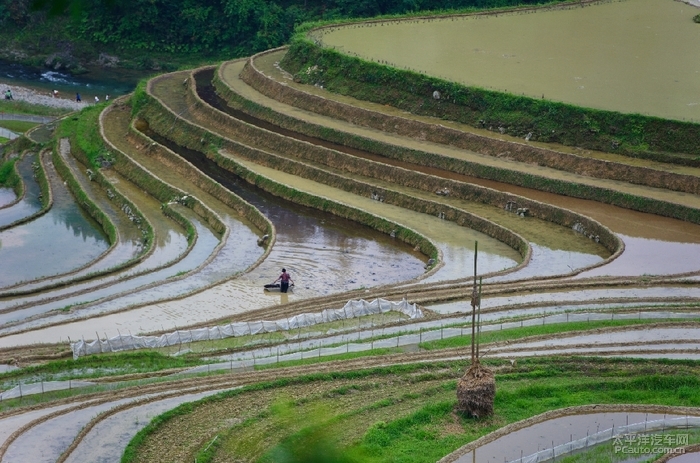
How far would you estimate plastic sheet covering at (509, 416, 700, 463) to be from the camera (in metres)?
19.5

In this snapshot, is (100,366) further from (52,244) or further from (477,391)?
(52,244)

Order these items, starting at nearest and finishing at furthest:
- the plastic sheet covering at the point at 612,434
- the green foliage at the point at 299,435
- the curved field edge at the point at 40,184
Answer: the green foliage at the point at 299,435, the plastic sheet covering at the point at 612,434, the curved field edge at the point at 40,184

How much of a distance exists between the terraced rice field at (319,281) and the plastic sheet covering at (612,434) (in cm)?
41

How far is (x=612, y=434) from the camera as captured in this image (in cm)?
2038

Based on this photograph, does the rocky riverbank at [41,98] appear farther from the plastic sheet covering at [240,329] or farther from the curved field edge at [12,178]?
the plastic sheet covering at [240,329]

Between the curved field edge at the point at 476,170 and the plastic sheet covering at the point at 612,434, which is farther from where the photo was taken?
the curved field edge at the point at 476,170

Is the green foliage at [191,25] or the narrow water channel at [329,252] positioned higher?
the green foliage at [191,25]

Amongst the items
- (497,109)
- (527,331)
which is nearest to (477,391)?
(527,331)

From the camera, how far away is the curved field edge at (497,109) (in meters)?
41.1

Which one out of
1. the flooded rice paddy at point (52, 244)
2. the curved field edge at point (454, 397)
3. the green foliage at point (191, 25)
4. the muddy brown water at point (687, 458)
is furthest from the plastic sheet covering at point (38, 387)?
the green foliage at point (191, 25)

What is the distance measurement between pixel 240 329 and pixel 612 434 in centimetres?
1083

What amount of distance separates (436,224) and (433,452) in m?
18.6

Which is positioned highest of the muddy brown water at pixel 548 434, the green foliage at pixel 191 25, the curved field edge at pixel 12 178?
the green foliage at pixel 191 25

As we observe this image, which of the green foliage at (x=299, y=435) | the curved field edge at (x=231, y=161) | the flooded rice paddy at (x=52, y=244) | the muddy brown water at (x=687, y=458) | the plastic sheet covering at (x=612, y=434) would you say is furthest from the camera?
the curved field edge at (x=231, y=161)
